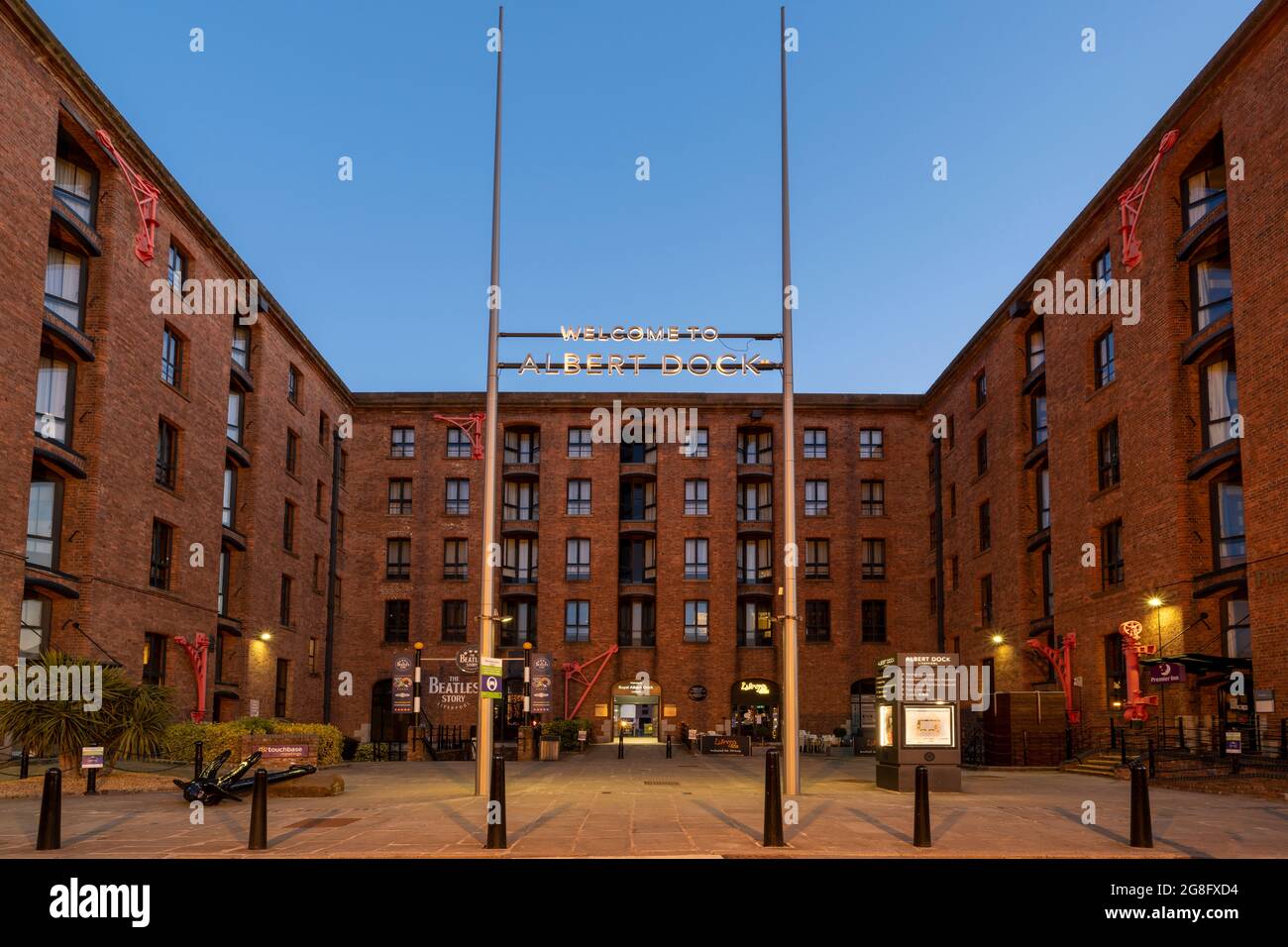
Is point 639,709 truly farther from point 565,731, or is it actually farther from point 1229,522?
point 1229,522

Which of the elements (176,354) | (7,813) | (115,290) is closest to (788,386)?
(7,813)

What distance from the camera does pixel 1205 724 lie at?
2617 cm

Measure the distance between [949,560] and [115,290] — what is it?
110 feet

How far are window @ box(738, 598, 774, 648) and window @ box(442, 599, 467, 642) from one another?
42.2 feet

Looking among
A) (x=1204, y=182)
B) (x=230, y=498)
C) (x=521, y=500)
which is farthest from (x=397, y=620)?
(x=1204, y=182)

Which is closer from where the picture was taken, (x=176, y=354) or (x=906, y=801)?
(x=906, y=801)

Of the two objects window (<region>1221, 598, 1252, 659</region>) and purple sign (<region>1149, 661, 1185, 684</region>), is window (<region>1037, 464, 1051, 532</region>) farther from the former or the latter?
purple sign (<region>1149, 661, 1185, 684</region>)

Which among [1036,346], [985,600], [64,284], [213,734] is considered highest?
[1036,346]

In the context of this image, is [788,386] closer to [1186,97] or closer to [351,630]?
[1186,97]

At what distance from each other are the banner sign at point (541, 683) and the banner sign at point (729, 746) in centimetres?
885

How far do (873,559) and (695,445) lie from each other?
9879 mm

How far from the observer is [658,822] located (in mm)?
15008

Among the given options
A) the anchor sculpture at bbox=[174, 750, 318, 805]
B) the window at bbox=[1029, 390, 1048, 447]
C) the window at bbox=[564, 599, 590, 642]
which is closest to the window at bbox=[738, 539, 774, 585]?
the window at bbox=[564, 599, 590, 642]
